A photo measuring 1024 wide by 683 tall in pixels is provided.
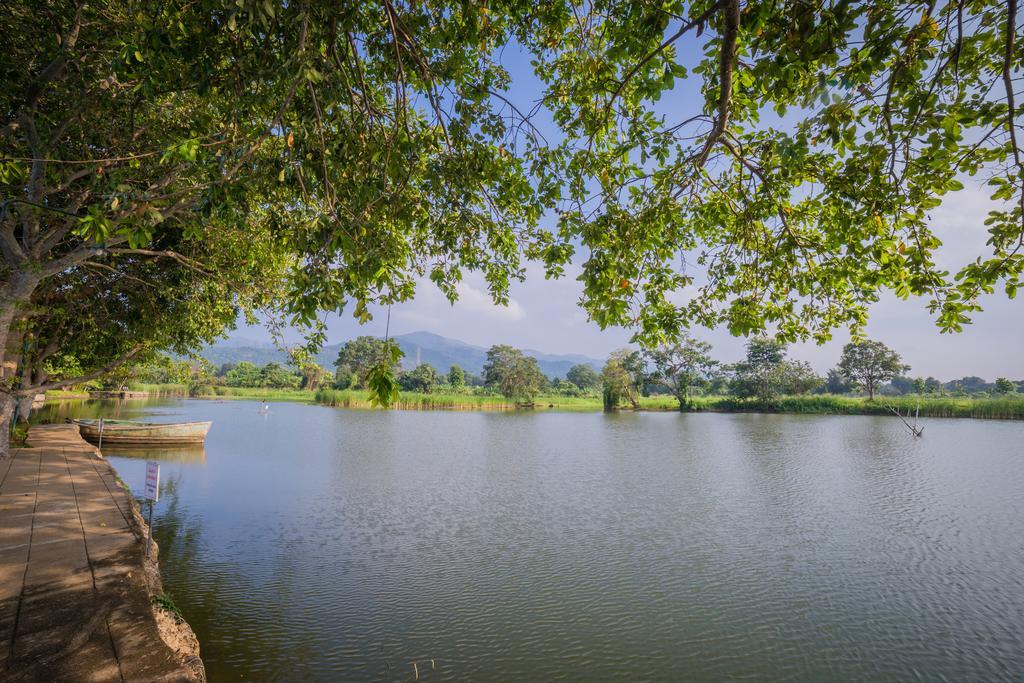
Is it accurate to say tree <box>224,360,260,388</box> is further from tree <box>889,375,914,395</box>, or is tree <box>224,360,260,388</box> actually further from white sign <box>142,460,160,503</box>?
tree <box>889,375,914,395</box>

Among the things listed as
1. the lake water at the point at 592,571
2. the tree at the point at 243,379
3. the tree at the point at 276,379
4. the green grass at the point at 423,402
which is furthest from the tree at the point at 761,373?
the tree at the point at 243,379

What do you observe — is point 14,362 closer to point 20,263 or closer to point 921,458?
point 20,263

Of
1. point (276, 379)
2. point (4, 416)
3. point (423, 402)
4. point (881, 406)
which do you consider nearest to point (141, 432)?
point (4, 416)

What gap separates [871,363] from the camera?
4991 cm

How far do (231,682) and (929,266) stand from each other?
267 inches

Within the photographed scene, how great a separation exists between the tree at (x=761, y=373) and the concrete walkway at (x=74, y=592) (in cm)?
5173

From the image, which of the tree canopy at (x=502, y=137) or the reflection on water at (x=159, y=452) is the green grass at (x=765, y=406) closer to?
the reflection on water at (x=159, y=452)

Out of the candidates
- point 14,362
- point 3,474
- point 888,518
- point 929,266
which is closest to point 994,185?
point 929,266

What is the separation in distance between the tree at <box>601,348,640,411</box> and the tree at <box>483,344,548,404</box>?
9461mm

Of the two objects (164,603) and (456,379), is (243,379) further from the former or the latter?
(164,603)

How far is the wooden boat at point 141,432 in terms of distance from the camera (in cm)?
1596

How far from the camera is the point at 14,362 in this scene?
384 inches

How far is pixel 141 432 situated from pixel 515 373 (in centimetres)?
4372

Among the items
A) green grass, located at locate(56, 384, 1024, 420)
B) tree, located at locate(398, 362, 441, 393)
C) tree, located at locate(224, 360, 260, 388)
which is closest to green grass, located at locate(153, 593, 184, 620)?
green grass, located at locate(56, 384, 1024, 420)
